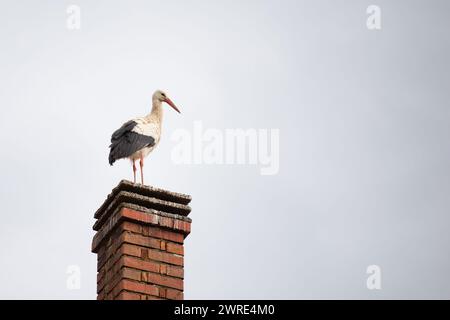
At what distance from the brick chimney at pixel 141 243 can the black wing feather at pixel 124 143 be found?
92.2 inches

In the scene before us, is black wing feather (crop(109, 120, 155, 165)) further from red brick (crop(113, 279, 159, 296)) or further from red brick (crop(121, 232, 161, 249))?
red brick (crop(113, 279, 159, 296))

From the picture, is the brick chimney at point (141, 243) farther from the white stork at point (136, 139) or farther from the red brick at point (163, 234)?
the white stork at point (136, 139)

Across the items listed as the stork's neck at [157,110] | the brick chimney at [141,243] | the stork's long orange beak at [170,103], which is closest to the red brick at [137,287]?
the brick chimney at [141,243]

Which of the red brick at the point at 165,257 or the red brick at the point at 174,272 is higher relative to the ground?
the red brick at the point at 165,257

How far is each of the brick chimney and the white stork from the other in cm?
237

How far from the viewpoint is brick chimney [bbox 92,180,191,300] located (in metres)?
8.38

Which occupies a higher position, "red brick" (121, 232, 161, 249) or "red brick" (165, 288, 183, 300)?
"red brick" (121, 232, 161, 249)

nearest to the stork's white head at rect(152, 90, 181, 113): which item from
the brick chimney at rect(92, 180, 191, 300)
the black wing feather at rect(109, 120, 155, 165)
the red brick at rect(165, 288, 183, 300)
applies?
the black wing feather at rect(109, 120, 155, 165)

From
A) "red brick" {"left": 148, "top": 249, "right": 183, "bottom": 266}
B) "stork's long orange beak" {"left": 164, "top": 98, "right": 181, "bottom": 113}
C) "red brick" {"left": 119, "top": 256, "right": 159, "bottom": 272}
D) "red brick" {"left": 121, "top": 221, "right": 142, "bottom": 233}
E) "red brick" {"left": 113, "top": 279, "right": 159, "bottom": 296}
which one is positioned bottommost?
"red brick" {"left": 113, "top": 279, "right": 159, "bottom": 296}

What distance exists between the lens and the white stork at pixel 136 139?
1131 centimetres

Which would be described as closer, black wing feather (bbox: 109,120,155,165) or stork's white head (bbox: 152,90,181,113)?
black wing feather (bbox: 109,120,155,165)

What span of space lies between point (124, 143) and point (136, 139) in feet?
0.65
